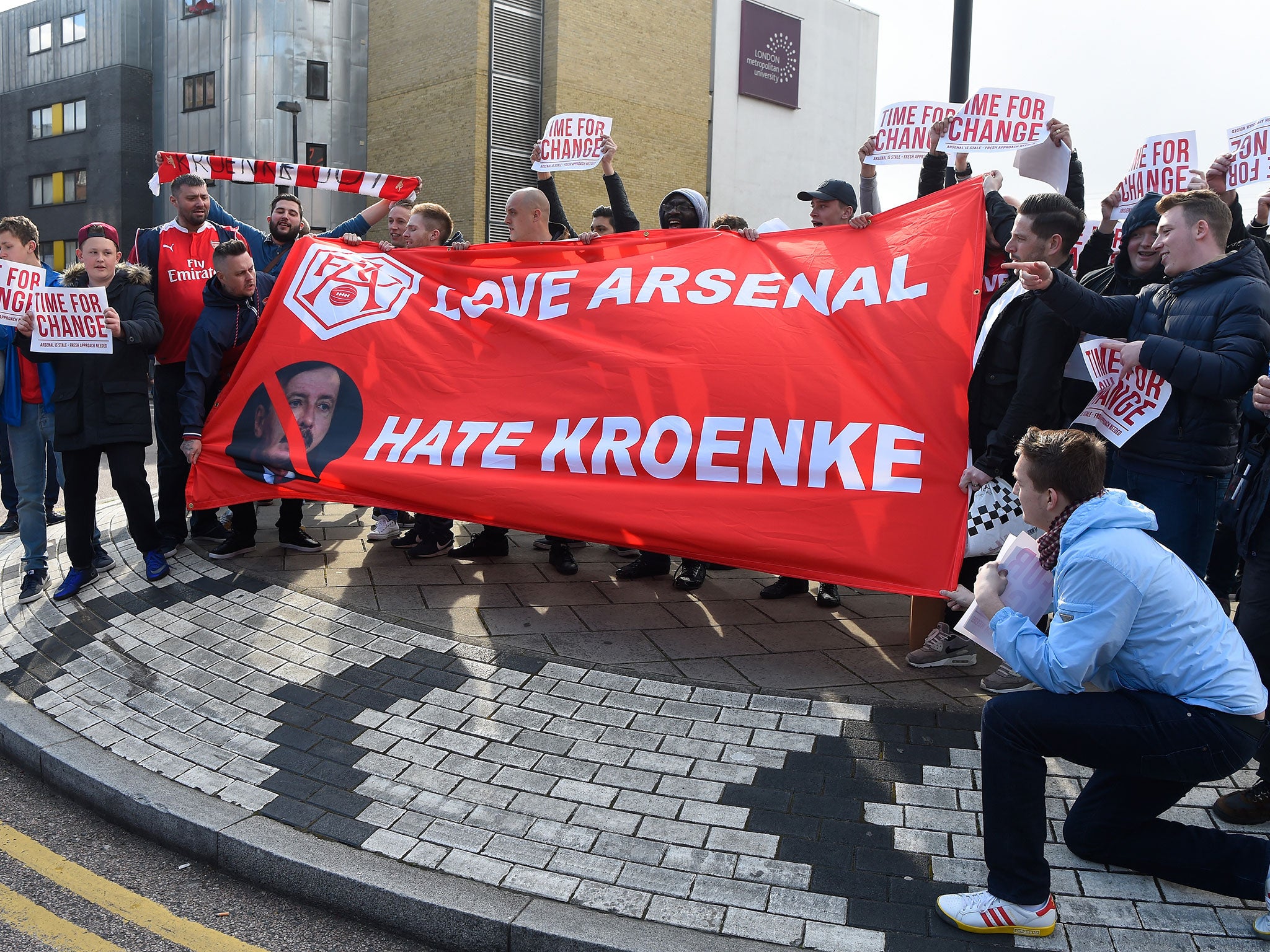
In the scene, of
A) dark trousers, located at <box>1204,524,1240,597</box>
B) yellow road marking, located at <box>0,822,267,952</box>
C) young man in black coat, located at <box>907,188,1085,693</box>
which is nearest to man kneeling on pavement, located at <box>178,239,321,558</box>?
yellow road marking, located at <box>0,822,267,952</box>

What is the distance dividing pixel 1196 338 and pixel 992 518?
1129 millimetres

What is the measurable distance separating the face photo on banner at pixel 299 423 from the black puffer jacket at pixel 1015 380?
11.2ft

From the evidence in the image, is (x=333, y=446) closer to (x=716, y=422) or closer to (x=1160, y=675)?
(x=716, y=422)

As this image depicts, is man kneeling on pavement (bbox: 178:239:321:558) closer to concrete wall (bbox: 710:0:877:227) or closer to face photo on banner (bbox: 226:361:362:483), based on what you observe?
face photo on banner (bbox: 226:361:362:483)

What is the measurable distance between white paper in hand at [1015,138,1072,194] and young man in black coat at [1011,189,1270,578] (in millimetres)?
1628

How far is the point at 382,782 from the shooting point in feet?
12.6

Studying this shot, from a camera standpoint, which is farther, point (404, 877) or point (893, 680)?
point (893, 680)

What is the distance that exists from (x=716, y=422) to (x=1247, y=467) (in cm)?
230

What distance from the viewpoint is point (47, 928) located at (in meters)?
3.23

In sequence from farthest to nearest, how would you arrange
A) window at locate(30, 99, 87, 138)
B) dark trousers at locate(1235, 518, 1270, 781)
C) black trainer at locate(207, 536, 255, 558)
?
1. window at locate(30, 99, 87, 138)
2. black trainer at locate(207, 536, 255, 558)
3. dark trousers at locate(1235, 518, 1270, 781)

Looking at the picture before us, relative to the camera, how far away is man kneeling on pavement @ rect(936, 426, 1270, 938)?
2.97 m

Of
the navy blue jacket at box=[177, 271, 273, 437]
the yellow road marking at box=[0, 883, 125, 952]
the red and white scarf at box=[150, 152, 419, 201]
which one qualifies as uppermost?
the red and white scarf at box=[150, 152, 419, 201]

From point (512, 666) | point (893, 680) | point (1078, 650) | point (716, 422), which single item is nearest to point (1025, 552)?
point (1078, 650)

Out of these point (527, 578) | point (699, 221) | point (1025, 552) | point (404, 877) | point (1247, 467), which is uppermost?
point (699, 221)
